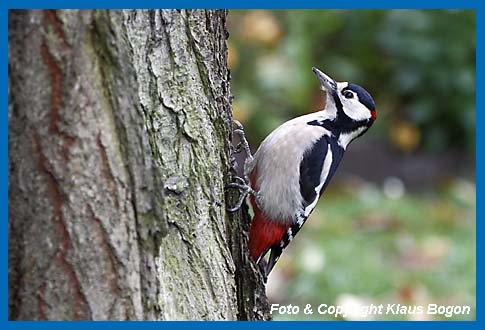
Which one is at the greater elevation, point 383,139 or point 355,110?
point 383,139

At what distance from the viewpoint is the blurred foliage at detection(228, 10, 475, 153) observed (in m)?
4.84

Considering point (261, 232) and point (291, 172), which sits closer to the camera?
point (261, 232)

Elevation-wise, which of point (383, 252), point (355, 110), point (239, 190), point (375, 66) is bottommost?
point (383, 252)

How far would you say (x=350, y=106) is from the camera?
8.93 feet

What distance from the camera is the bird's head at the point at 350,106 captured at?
2.71 m

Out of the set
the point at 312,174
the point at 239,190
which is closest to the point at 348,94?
the point at 312,174

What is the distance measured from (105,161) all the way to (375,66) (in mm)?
3965

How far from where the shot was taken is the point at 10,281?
182cm

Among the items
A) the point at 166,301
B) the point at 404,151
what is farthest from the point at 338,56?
the point at 166,301

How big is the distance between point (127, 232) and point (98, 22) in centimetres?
46

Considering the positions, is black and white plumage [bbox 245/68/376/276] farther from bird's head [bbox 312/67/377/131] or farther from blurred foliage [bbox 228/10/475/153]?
blurred foliage [bbox 228/10/475/153]

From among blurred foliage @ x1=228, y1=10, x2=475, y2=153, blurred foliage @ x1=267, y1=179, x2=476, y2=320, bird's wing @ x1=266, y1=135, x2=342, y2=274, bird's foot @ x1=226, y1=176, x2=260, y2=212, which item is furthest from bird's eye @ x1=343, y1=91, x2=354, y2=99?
blurred foliage @ x1=228, y1=10, x2=475, y2=153

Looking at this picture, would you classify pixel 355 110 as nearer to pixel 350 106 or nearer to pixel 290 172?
pixel 350 106

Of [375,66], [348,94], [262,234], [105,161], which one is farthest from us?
[375,66]
